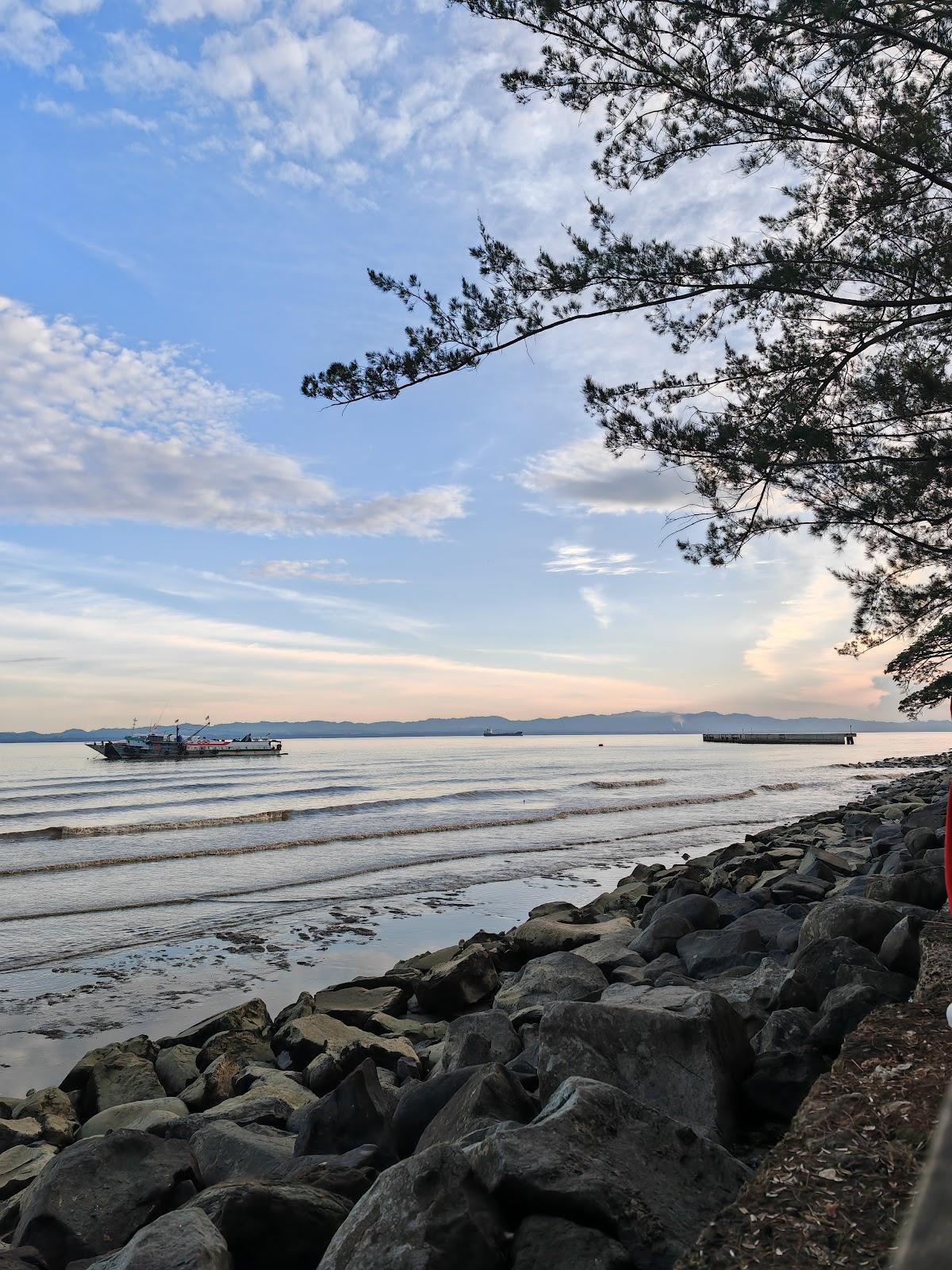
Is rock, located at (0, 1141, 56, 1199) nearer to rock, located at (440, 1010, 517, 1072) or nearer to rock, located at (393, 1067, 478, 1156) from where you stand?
rock, located at (393, 1067, 478, 1156)

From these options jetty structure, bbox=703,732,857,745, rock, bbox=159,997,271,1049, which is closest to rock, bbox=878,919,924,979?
rock, bbox=159,997,271,1049

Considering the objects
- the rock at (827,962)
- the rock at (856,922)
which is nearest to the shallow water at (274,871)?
the rock at (856,922)

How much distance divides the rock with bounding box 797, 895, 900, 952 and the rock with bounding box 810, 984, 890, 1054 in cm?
86

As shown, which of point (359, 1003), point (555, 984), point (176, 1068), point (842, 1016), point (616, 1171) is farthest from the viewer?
point (359, 1003)

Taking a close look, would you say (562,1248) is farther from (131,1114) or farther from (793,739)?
(793,739)

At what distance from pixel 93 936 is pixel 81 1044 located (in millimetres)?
4580

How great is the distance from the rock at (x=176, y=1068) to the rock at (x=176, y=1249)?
137 inches

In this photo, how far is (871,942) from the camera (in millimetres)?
4613

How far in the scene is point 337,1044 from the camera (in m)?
6.04

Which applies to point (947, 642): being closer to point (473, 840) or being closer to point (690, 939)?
point (690, 939)

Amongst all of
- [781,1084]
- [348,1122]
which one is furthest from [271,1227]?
[781,1084]

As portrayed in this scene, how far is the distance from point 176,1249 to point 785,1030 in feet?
7.91

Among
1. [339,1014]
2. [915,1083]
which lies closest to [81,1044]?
[339,1014]

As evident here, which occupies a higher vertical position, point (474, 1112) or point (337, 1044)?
point (474, 1112)
